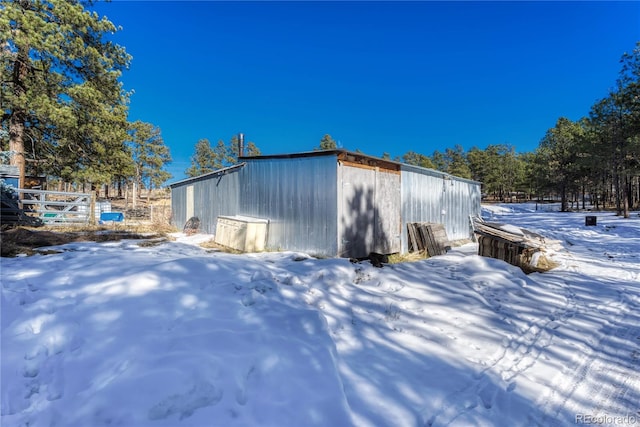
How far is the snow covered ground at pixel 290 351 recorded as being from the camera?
2012 mm

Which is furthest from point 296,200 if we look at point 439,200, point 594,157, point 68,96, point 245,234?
point 594,157

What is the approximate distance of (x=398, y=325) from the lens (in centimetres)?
363

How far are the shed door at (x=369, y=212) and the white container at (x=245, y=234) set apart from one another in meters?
2.64

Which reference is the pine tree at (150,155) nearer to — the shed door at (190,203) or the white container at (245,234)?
the shed door at (190,203)

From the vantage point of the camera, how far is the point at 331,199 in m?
7.97

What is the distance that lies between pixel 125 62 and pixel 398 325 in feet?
54.2

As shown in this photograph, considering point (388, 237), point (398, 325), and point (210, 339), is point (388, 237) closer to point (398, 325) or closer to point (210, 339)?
point (398, 325)

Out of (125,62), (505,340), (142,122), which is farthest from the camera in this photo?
(142,122)

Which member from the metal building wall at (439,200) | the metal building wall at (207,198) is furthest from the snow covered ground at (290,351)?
the metal building wall at (207,198)

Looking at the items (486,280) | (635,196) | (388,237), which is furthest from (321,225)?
(635,196)

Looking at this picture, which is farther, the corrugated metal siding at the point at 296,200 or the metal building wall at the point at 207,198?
the metal building wall at the point at 207,198

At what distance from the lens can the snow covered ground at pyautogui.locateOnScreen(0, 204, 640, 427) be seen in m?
2.01

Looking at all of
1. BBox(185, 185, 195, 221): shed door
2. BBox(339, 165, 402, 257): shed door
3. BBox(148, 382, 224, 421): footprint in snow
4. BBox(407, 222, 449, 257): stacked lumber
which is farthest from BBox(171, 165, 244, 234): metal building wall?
BBox(148, 382, 224, 421): footprint in snow

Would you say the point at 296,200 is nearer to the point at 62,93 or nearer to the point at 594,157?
the point at 62,93
